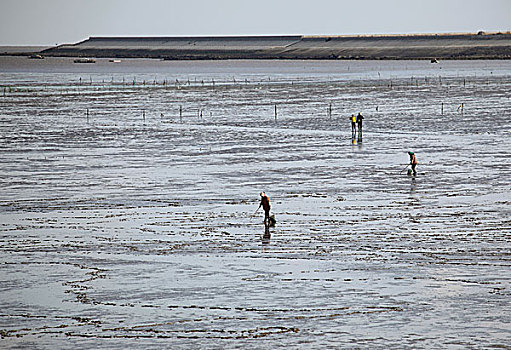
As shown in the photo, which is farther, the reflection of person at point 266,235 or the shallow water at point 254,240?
the reflection of person at point 266,235

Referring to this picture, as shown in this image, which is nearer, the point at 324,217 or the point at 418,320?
the point at 418,320

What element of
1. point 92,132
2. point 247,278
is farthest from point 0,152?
point 247,278

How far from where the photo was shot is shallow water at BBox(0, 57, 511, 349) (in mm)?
22469

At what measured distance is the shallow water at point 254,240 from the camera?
885 inches

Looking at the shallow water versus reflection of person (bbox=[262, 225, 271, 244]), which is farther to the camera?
reflection of person (bbox=[262, 225, 271, 244])

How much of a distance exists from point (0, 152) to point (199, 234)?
27144 mm

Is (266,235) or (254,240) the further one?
(266,235)

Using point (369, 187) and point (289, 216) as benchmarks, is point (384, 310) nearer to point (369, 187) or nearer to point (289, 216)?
→ point (289, 216)

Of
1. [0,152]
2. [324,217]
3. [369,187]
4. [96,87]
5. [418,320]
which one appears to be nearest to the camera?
[418,320]

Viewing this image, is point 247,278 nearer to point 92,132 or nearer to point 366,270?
point 366,270

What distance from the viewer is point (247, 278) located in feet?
86.3

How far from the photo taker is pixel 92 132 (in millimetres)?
66750

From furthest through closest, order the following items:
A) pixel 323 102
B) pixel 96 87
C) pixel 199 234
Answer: pixel 96 87, pixel 323 102, pixel 199 234

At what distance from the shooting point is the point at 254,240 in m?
30.8
